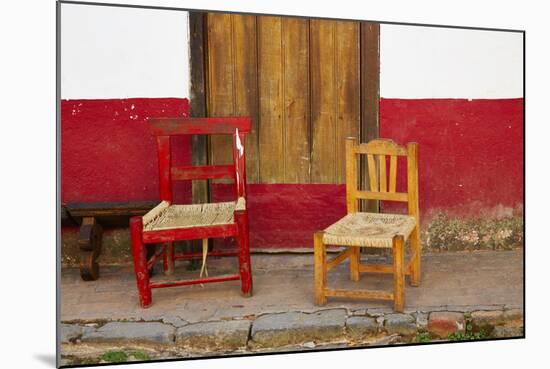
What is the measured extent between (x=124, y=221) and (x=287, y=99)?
1103 millimetres

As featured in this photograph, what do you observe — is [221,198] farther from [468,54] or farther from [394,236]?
[468,54]

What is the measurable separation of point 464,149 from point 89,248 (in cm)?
212

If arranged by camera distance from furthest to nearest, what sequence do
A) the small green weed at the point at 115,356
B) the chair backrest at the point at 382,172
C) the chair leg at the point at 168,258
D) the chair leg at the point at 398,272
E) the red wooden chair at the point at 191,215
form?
the chair leg at the point at 168,258 → the chair backrest at the point at 382,172 → the red wooden chair at the point at 191,215 → the chair leg at the point at 398,272 → the small green weed at the point at 115,356

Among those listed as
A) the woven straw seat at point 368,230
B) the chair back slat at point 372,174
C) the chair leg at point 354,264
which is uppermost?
the chair back slat at point 372,174

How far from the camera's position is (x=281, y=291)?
12.1ft

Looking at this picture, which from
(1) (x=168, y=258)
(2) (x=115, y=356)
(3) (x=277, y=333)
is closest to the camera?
(2) (x=115, y=356)

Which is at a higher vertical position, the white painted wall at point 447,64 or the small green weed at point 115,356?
the white painted wall at point 447,64

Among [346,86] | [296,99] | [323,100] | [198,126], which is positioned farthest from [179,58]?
[346,86]

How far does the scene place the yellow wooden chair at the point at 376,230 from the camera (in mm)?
3363

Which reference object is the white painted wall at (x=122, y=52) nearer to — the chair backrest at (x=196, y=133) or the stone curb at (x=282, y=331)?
the chair backrest at (x=196, y=133)

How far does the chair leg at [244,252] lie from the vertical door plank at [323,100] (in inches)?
28.9

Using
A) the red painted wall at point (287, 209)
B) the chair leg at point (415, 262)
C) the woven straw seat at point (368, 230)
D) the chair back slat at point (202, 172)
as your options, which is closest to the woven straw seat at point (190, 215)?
the chair back slat at point (202, 172)

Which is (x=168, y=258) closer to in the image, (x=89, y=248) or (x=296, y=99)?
(x=89, y=248)

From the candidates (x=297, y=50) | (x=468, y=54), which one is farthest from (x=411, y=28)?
(x=297, y=50)
